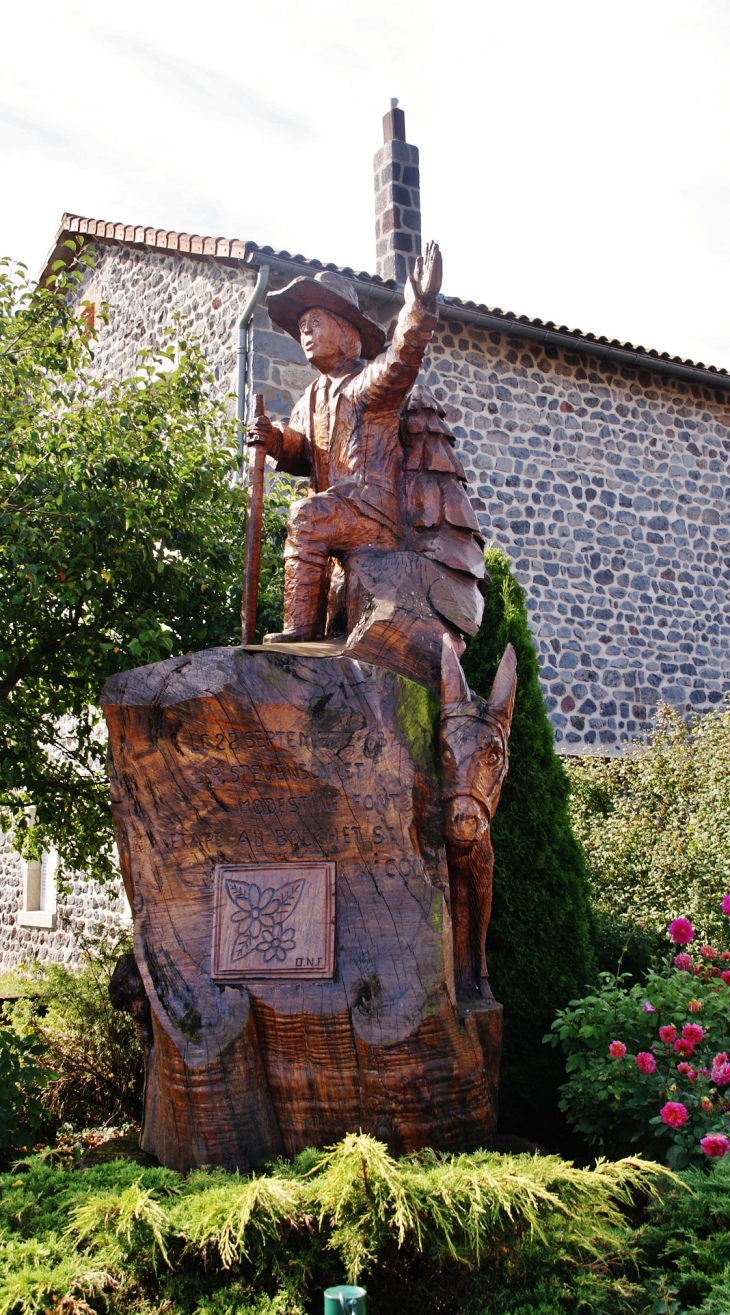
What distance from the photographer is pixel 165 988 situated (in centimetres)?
351

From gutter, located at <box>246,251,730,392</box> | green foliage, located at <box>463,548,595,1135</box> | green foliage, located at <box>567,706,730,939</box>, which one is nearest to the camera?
green foliage, located at <box>463,548,595,1135</box>

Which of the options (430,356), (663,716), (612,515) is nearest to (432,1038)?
(663,716)

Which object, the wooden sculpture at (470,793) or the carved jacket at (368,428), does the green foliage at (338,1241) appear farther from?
the carved jacket at (368,428)

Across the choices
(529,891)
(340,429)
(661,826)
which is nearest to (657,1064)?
(529,891)

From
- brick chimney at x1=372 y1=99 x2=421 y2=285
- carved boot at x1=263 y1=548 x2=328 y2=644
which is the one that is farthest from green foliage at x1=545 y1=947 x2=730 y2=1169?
brick chimney at x1=372 y1=99 x2=421 y2=285

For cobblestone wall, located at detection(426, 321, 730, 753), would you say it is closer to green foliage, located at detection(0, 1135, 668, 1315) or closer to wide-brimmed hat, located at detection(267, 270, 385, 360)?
wide-brimmed hat, located at detection(267, 270, 385, 360)

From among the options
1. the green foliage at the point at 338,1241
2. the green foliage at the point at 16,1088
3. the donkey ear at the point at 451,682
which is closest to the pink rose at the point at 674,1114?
the green foliage at the point at 338,1241

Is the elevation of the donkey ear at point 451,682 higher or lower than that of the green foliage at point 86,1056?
higher

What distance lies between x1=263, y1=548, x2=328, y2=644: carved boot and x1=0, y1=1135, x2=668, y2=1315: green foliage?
5.88ft

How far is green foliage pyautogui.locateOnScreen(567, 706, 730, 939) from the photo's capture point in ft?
23.5

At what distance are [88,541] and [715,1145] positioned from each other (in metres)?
3.43

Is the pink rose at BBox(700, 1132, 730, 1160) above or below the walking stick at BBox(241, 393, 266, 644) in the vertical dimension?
below

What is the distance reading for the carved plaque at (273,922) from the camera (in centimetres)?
347

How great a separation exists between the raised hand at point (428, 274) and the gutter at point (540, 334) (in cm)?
556
